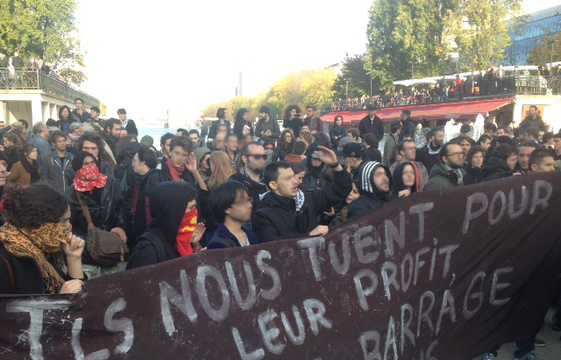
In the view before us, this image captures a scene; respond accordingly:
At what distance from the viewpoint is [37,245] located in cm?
311

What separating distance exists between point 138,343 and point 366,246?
1600 millimetres

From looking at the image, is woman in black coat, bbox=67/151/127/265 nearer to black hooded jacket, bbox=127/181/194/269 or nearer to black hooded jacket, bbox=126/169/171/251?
black hooded jacket, bbox=126/169/171/251

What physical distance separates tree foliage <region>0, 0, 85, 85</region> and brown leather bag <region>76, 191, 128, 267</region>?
38.8 metres

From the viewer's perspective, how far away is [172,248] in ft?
12.3

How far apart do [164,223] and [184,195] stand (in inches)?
8.4

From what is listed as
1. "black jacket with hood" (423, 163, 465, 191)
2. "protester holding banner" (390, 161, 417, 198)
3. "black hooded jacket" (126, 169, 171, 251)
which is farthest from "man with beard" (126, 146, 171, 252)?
"black jacket with hood" (423, 163, 465, 191)

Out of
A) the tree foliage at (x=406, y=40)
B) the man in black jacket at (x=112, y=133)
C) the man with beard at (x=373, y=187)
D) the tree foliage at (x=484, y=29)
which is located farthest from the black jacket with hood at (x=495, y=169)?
the tree foliage at (x=406, y=40)

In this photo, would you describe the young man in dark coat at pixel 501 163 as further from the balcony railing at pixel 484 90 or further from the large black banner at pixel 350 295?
the balcony railing at pixel 484 90

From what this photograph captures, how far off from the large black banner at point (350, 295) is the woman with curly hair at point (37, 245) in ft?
0.76

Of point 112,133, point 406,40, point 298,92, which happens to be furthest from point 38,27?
point 298,92

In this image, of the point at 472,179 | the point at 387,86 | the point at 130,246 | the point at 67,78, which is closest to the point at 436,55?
the point at 387,86

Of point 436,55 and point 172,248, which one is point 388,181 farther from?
point 436,55

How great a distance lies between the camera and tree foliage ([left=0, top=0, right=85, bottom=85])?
3912 centimetres

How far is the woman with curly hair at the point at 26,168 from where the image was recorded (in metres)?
7.35
